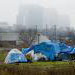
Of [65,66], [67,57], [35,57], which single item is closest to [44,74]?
[65,66]

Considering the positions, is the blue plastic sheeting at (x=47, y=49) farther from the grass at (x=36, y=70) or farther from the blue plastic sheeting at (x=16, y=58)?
the grass at (x=36, y=70)

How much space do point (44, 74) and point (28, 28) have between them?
28589 mm

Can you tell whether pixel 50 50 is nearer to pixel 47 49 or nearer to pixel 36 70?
pixel 47 49

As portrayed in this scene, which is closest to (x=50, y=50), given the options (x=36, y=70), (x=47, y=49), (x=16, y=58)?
(x=47, y=49)

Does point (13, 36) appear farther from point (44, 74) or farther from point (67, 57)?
point (44, 74)

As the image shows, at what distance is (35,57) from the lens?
32.1ft

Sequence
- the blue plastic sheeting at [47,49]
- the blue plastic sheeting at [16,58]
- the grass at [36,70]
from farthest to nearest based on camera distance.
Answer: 1. the blue plastic sheeting at [47,49]
2. the blue plastic sheeting at [16,58]
3. the grass at [36,70]

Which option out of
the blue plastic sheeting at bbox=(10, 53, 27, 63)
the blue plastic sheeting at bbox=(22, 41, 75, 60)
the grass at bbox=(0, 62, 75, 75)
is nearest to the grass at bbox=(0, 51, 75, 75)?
the grass at bbox=(0, 62, 75, 75)

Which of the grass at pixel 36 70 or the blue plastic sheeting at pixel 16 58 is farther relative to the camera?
the blue plastic sheeting at pixel 16 58

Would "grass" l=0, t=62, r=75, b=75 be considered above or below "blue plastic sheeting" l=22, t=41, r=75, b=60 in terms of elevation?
below

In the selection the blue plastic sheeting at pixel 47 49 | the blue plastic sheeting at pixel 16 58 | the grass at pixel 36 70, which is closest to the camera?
the grass at pixel 36 70

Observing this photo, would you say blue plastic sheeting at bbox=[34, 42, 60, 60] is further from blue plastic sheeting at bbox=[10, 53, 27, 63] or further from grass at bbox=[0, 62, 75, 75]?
grass at bbox=[0, 62, 75, 75]

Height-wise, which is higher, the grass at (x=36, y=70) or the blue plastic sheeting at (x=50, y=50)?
the blue plastic sheeting at (x=50, y=50)

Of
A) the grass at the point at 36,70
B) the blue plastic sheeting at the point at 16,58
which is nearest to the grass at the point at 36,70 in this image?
the grass at the point at 36,70
